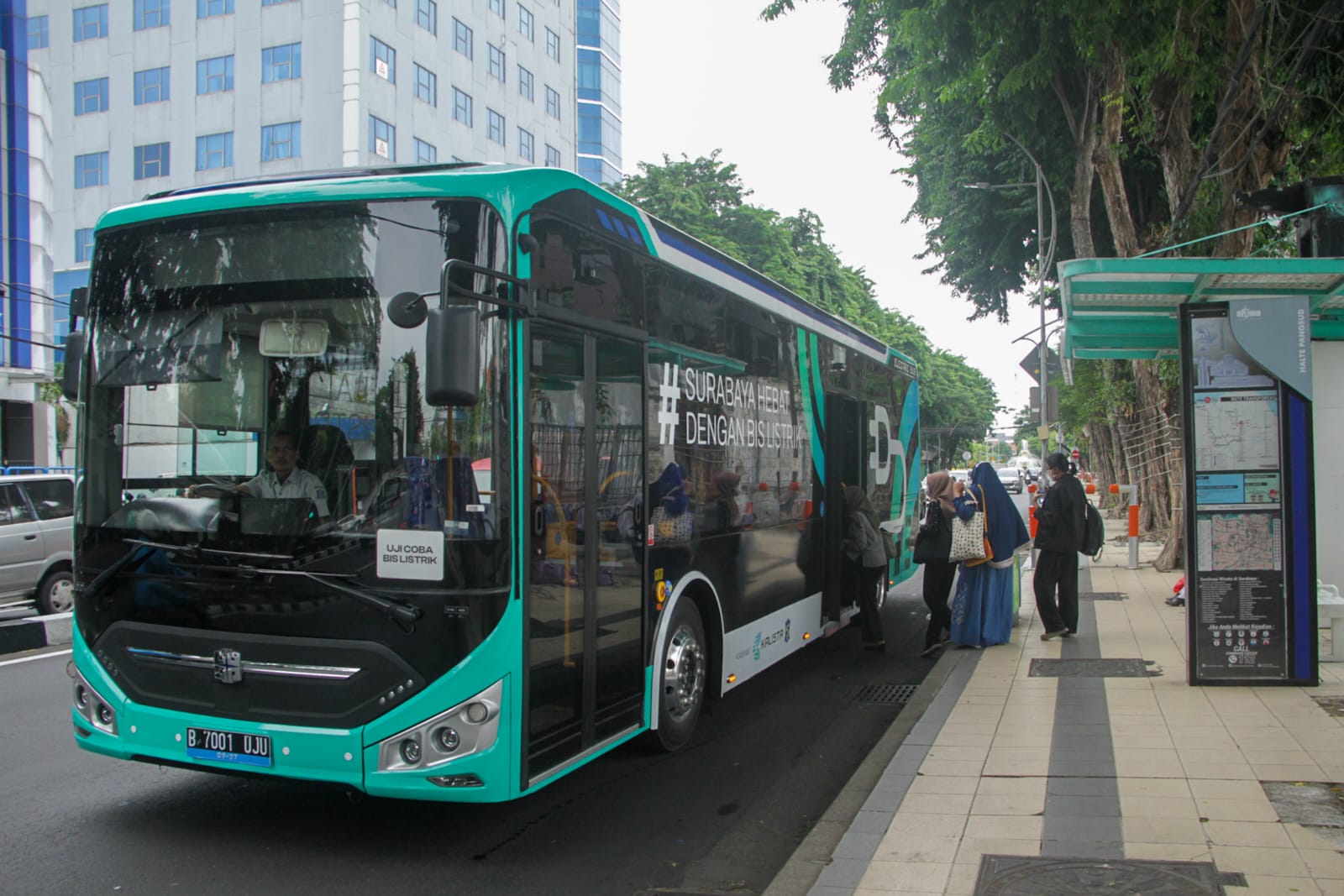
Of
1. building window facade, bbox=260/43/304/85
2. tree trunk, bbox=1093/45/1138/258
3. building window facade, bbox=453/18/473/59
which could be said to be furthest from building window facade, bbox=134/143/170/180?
tree trunk, bbox=1093/45/1138/258

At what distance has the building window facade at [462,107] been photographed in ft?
151

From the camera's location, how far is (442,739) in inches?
193

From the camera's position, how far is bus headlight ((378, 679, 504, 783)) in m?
4.88

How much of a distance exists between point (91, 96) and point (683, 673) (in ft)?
149

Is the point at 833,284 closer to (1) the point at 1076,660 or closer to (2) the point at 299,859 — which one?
(1) the point at 1076,660

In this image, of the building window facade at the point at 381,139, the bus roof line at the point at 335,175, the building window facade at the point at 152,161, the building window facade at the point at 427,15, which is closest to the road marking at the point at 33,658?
the bus roof line at the point at 335,175

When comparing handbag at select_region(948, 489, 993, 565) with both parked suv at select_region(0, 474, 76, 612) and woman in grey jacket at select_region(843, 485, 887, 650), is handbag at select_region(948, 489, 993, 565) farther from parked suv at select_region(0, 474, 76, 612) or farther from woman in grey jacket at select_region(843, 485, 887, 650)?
parked suv at select_region(0, 474, 76, 612)

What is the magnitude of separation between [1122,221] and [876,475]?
8.04m

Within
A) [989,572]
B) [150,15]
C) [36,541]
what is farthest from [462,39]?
[989,572]

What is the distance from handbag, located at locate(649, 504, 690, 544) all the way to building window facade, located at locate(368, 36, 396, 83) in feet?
124

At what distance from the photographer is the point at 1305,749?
6.50m

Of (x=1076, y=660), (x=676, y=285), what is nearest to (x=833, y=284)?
(x=1076, y=660)

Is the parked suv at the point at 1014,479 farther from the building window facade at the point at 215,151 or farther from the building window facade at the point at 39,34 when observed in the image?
the building window facade at the point at 39,34

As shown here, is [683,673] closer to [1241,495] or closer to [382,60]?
[1241,495]
